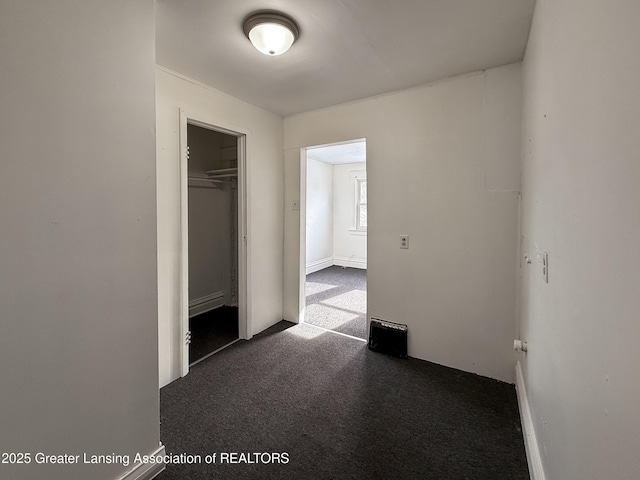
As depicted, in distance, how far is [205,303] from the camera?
3.83 m

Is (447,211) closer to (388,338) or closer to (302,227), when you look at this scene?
(388,338)

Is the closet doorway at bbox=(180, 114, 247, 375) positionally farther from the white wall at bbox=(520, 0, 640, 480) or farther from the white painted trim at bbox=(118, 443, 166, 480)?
the white wall at bbox=(520, 0, 640, 480)

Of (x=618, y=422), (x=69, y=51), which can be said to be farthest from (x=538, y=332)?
(x=69, y=51)

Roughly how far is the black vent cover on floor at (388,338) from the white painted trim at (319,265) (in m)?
3.38

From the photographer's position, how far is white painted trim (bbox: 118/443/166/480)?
140 centimetres

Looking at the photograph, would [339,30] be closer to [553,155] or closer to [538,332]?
[553,155]

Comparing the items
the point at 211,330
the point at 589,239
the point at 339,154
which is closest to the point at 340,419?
the point at 589,239

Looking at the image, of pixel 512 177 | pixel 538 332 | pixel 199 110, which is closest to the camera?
pixel 538 332

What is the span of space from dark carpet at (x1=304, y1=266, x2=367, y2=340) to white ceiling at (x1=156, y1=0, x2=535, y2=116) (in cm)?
240

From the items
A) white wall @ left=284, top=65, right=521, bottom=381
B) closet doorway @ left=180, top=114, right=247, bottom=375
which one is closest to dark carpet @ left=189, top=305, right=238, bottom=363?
closet doorway @ left=180, top=114, right=247, bottom=375

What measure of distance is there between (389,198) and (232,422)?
209cm

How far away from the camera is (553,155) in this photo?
1.21 metres

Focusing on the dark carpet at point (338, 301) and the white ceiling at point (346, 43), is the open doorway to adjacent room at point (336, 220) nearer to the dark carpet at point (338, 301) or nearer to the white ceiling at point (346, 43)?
the dark carpet at point (338, 301)

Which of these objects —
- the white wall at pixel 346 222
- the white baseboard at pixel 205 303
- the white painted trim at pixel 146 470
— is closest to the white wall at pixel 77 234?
the white painted trim at pixel 146 470
